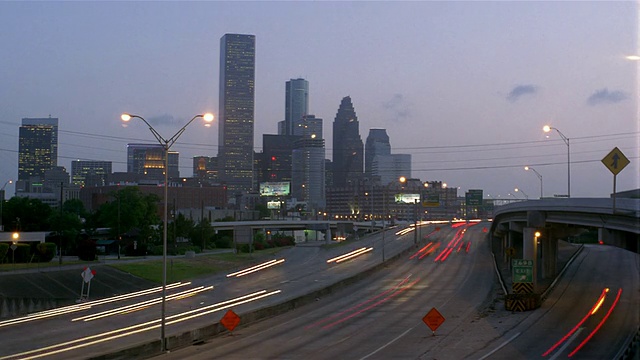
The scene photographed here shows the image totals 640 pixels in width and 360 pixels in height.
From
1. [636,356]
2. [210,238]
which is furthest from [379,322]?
[210,238]

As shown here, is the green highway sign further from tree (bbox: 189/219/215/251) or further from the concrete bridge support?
tree (bbox: 189/219/215/251)

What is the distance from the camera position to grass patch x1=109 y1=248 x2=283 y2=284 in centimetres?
6588

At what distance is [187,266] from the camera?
73.0 meters

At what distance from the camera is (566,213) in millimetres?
55969

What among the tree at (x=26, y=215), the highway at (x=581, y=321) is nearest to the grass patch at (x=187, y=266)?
the tree at (x=26, y=215)

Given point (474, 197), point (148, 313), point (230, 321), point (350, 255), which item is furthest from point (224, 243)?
point (230, 321)

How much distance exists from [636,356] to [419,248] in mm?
70891

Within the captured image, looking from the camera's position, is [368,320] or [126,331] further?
[368,320]

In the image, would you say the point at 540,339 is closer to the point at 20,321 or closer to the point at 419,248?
the point at 20,321

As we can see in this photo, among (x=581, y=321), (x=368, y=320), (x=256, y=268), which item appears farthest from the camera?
(x=256, y=268)

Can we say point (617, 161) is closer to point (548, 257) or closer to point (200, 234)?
point (548, 257)

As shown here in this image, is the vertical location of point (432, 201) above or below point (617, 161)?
below

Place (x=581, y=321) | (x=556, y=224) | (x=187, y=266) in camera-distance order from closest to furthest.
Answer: (x=581, y=321)
(x=556, y=224)
(x=187, y=266)

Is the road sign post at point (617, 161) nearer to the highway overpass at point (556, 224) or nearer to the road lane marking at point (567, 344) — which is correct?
the highway overpass at point (556, 224)
